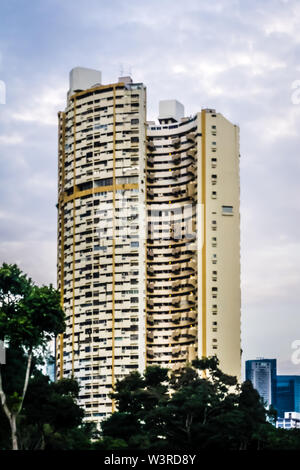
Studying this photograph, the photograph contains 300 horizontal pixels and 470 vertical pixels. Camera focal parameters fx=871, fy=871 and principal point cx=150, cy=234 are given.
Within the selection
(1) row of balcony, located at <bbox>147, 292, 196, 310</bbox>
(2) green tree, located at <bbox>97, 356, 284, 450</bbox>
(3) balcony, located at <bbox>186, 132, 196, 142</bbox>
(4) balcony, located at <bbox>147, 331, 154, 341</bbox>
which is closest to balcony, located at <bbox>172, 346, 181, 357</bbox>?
(4) balcony, located at <bbox>147, 331, 154, 341</bbox>

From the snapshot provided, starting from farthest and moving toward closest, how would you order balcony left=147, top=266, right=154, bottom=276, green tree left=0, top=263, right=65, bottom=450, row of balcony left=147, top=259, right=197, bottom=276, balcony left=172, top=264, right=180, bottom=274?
balcony left=147, top=266, right=154, bottom=276 → balcony left=172, top=264, right=180, bottom=274 → row of balcony left=147, top=259, right=197, bottom=276 → green tree left=0, top=263, right=65, bottom=450

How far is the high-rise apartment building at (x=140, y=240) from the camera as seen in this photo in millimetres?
106188

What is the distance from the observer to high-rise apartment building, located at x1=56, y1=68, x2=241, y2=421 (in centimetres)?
10619

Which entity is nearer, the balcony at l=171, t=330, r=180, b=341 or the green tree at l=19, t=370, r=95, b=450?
the green tree at l=19, t=370, r=95, b=450

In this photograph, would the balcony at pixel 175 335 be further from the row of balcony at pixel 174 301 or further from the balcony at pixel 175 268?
the balcony at pixel 175 268

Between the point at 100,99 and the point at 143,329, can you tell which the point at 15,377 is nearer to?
the point at 143,329

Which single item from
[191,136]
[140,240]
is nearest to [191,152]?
[191,136]

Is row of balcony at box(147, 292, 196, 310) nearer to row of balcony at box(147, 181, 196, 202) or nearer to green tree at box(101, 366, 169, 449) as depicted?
row of balcony at box(147, 181, 196, 202)

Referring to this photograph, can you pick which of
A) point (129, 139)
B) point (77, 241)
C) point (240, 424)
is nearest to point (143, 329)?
point (77, 241)

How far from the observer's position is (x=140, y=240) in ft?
359

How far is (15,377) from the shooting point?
54719 mm

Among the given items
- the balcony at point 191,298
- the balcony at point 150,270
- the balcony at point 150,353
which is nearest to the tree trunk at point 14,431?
the balcony at point 191,298

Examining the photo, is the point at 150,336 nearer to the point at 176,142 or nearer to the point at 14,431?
the point at 176,142

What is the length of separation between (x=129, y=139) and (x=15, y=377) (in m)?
62.1
